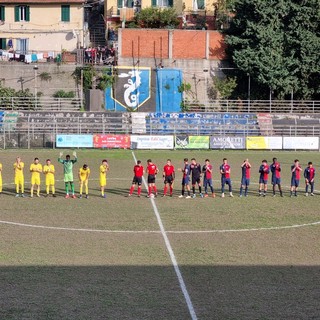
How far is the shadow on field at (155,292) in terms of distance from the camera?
15922 millimetres

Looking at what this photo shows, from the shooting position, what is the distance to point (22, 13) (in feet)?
233

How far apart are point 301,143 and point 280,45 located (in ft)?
45.1

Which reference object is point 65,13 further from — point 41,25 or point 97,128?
point 97,128

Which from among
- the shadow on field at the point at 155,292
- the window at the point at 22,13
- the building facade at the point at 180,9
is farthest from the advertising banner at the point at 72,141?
the shadow on field at the point at 155,292

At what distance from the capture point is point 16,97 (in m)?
61.4

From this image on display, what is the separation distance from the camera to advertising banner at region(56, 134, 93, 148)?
52938mm

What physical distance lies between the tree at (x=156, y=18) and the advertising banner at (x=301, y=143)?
65.9ft

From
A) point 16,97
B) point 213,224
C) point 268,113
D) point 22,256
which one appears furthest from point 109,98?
point 22,256

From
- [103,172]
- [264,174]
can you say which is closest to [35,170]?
[103,172]

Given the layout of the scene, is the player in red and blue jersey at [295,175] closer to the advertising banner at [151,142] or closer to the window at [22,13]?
the advertising banner at [151,142]

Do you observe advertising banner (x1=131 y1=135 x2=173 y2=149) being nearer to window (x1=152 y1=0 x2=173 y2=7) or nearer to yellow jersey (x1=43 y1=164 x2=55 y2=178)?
yellow jersey (x1=43 y1=164 x2=55 y2=178)

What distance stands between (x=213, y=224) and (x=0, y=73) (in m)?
42.1

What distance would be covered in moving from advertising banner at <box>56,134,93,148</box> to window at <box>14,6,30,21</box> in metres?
21.3

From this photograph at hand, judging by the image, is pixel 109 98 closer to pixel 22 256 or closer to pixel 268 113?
pixel 268 113
